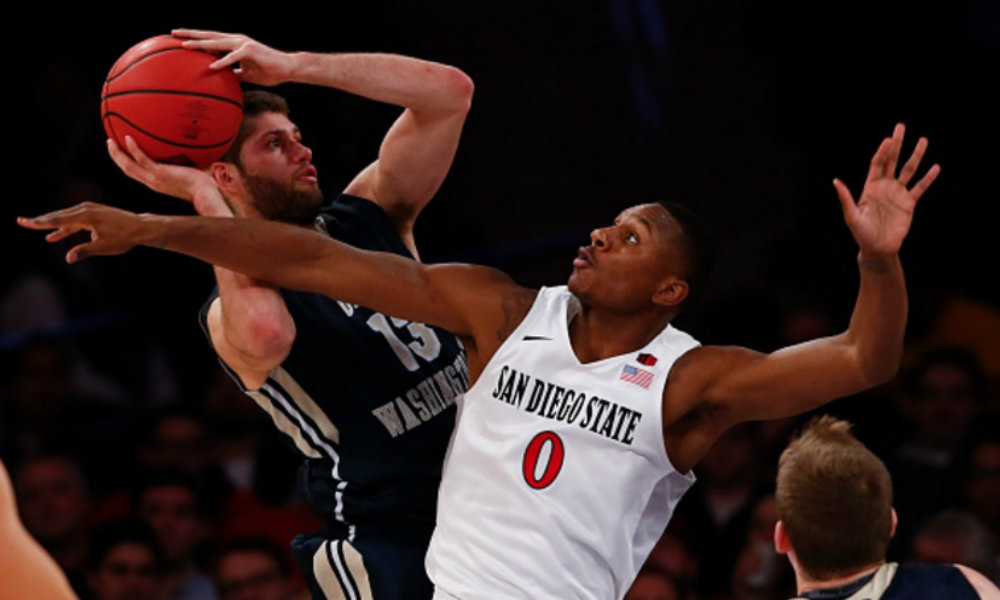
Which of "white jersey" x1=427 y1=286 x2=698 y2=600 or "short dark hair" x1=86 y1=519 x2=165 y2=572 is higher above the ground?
"white jersey" x1=427 y1=286 x2=698 y2=600

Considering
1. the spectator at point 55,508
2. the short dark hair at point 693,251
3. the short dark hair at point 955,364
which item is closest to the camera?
the short dark hair at point 693,251

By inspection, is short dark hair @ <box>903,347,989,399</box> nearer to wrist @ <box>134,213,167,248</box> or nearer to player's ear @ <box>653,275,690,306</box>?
player's ear @ <box>653,275,690,306</box>

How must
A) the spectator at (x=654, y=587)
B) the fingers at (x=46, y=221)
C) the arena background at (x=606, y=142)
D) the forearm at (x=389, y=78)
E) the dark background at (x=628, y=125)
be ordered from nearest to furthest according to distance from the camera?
the fingers at (x=46, y=221), the forearm at (x=389, y=78), the spectator at (x=654, y=587), the arena background at (x=606, y=142), the dark background at (x=628, y=125)

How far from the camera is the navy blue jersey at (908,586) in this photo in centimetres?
404

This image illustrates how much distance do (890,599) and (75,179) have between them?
19.0 feet

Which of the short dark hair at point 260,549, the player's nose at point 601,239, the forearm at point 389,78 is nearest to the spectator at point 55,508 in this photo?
the short dark hair at point 260,549

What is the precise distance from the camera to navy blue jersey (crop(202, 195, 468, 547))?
4465mm

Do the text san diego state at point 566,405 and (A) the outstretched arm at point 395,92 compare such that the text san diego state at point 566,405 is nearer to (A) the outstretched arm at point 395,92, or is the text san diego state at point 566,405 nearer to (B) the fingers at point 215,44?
(A) the outstretched arm at point 395,92

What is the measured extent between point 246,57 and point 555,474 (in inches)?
51.3

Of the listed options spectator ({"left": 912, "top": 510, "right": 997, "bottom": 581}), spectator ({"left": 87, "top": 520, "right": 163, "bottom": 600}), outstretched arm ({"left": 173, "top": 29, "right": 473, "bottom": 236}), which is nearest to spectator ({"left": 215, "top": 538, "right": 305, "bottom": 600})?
spectator ({"left": 87, "top": 520, "right": 163, "bottom": 600})

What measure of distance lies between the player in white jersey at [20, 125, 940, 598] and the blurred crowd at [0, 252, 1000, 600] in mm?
2271

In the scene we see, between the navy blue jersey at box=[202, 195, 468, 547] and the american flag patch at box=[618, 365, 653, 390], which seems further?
the navy blue jersey at box=[202, 195, 468, 547]

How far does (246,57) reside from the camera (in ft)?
13.9

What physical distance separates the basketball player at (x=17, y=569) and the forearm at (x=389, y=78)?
1392 mm
